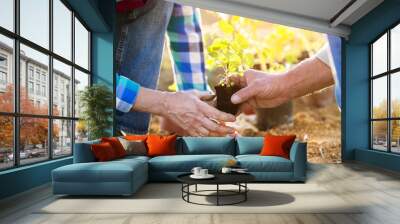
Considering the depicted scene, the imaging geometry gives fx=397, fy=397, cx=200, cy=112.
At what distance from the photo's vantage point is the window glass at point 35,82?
5.54 m

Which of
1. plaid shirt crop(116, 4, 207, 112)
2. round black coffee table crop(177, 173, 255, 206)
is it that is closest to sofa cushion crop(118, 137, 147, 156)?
round black coffee table crop(177, 173, 255, 206)

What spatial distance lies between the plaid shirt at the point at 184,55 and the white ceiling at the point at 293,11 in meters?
0.57

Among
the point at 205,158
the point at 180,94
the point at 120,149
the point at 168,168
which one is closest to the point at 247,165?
the point at 205,158

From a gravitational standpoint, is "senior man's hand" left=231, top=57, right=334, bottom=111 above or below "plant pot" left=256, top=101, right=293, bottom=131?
above

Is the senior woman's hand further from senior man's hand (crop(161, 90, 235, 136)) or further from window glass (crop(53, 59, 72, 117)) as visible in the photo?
window glass (crop(53, 59, 72, 117))

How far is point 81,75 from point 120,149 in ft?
7.86

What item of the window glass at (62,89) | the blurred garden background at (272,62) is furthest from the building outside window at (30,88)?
the blurred garden background at (272,62)

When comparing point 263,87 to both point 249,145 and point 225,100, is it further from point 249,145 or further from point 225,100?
point 249,145

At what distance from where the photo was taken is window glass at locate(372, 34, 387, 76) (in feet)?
28.3

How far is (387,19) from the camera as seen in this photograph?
8.27 m

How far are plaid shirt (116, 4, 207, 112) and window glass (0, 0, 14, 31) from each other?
381cm

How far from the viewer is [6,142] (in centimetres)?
506

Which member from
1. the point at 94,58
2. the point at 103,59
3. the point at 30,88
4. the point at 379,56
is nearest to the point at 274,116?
Answer: the point at 379,56

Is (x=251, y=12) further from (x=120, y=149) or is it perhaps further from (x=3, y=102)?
(x=3, y=102)
